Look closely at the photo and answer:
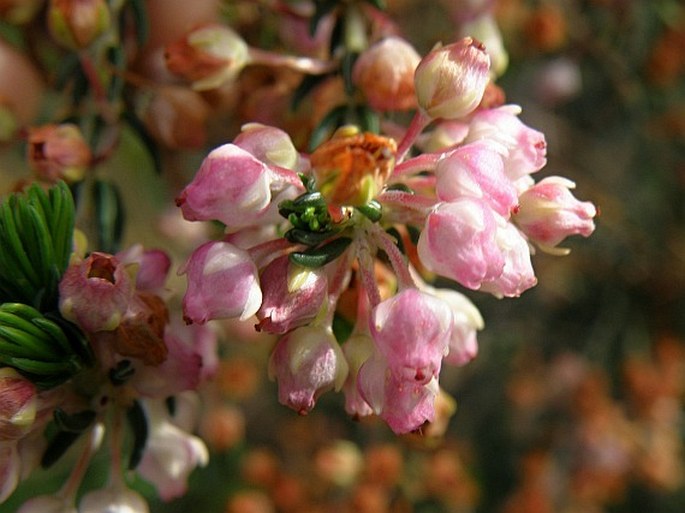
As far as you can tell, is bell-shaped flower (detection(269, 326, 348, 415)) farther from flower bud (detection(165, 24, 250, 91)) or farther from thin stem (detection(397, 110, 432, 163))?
flower bud (detection(165, 24, 250, 91))

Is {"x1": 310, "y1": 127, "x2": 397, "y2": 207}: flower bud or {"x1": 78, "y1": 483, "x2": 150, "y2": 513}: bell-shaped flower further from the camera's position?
{"x1": 78, "y1": 483, "x2": 150, "y2": 513}: bell-shaped flower

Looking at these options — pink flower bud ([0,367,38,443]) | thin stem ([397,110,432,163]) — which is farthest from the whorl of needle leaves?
thin stem ([397,110,432,163])

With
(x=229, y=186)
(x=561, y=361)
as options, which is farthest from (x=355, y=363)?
(x=561, y=361)

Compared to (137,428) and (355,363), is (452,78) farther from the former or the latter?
(137,428)

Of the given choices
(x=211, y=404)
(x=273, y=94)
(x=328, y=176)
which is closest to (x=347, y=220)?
(x=328, y=176)

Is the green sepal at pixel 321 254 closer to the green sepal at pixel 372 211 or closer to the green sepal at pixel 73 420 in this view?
the green sepal at pixel 372 211

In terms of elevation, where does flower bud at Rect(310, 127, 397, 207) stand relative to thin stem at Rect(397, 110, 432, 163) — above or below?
above
